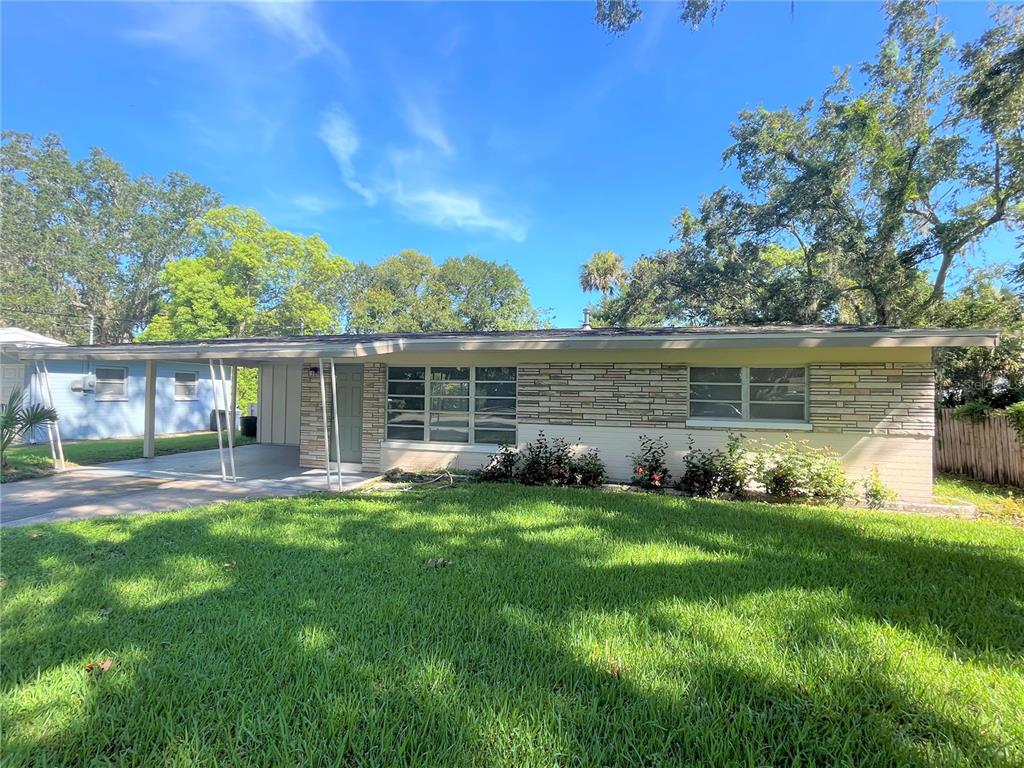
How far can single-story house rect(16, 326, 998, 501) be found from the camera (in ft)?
24.0

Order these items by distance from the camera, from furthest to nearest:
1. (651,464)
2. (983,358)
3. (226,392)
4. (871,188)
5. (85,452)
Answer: (871,188)
(85,452)
(983,358)
(226,392)
(651,464)

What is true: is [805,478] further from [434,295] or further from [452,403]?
[434,295]

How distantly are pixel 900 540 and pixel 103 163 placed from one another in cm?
4316

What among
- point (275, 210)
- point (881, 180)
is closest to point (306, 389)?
point (881, 180)

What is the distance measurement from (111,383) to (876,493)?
863 inches

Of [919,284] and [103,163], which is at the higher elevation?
[103,163]

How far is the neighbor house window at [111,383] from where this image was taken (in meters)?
16.0

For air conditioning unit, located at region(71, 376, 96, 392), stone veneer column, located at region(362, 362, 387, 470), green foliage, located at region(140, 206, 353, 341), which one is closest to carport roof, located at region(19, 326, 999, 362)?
stone veneer column, located at region(362, 362, 387, 470)

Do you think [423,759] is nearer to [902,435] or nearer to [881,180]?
[902,435]

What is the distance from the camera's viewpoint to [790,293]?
1617 cm

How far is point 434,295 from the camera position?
1417 inches

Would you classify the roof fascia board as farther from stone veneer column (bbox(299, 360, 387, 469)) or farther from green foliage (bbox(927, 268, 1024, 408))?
green foliage (bbox(927, 268, 1024, 408))

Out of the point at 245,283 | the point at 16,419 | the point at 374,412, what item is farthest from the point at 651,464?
the point at 245,283

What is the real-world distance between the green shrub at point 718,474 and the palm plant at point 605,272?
20.5 meters
